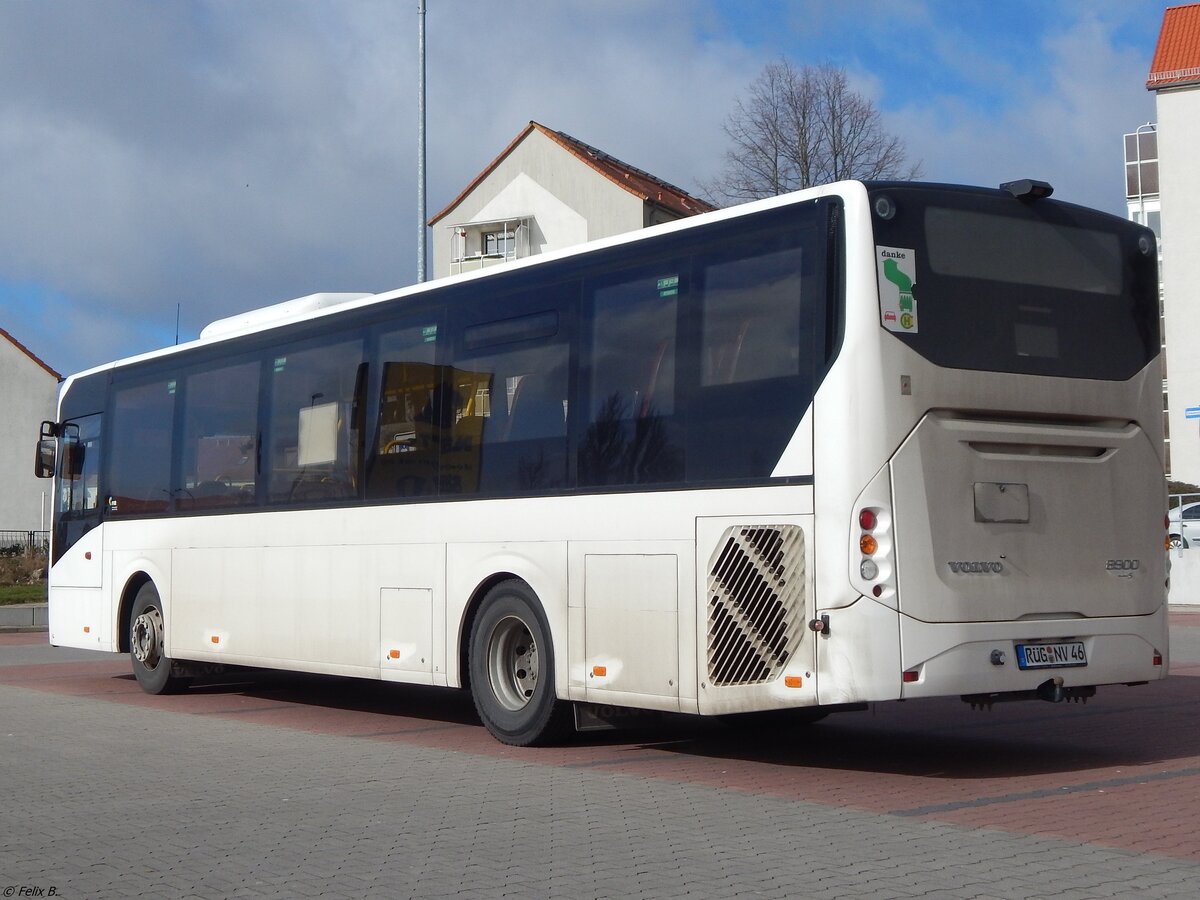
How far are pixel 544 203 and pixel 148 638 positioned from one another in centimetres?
4503

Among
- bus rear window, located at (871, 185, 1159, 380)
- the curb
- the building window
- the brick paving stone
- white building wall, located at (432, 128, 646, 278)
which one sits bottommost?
the brick paving stone

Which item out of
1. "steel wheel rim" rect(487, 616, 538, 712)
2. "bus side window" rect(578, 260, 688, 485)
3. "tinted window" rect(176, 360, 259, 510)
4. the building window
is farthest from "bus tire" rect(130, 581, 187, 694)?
the building window

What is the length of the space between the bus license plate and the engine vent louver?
4.41 ft

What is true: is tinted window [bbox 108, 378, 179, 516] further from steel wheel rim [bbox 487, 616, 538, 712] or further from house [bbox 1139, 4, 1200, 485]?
house [bbox 1139, 4, 1200, 485]

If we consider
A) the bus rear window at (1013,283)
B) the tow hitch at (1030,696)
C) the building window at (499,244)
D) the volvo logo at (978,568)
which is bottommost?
the tow hitch at (1030,696)

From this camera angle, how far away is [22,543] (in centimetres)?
4944

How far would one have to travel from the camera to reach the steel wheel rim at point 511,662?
11.0 m

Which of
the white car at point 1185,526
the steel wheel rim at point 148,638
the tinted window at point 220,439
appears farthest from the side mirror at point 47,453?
the white car at point 1185,526

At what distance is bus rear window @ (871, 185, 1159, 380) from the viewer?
8.90 m

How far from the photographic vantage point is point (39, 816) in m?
8.23

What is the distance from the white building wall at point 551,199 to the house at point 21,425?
62.9ft

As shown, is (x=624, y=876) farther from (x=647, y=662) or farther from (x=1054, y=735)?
(x=1054, y=735)

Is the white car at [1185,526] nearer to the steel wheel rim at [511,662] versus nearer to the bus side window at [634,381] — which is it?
the steel wheel rim at [511,662]

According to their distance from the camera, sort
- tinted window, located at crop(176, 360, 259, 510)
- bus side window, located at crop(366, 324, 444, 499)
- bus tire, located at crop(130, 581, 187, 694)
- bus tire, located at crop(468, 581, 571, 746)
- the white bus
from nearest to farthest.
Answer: the white bus < bus tire, located at crop(468, 581, 571, 746) < bus side window, located at crop(366, 324, 444, 499) < tinted window, located at crop(176, 360, 259, 510) < bus tire, located at crop(130, 581, 187, 694)
